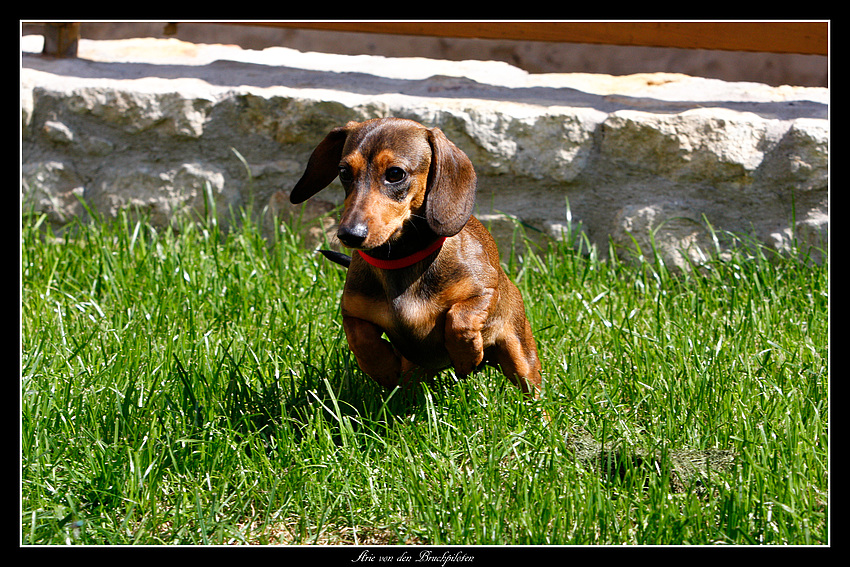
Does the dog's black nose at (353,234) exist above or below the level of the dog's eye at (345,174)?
below

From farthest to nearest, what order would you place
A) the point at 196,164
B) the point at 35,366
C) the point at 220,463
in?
the point at 196,164, the point at 35,366, the point at 220,463

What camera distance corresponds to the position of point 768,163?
3723 mm

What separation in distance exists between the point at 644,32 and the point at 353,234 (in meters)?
2.52

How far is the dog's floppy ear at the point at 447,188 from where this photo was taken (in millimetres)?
2242

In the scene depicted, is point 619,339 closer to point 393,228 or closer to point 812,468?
point 812,468

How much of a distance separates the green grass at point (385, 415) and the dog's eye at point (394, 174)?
28.1 inches

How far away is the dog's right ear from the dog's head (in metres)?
0.04

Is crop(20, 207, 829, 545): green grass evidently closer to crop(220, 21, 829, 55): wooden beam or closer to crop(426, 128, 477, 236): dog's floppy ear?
crop(426, 128, 477, 236): dog's floppy ear

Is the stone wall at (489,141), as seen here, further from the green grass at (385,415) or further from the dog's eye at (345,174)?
the dog's eye at (345,174)

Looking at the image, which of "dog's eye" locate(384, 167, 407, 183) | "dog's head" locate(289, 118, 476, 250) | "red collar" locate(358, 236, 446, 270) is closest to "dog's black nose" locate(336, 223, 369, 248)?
"dog's head" locate(289, 118, 476, 250)

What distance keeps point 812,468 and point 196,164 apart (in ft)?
10.1

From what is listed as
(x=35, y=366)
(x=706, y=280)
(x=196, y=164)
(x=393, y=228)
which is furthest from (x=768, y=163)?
→ (x=35, y=366)

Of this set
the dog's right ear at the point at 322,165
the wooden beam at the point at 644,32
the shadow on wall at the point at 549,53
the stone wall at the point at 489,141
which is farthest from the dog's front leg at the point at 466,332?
the shadow on wall at the point at 549,53

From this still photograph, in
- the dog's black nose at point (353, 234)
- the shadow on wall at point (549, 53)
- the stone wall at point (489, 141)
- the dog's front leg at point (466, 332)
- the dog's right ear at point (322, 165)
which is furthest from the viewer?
the shadow on wall at point (549, 53)
